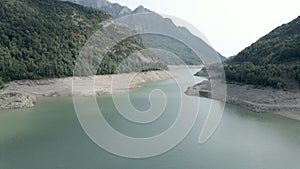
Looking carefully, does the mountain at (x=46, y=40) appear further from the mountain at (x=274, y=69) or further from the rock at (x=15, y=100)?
the mountain at (x=274, y=69)

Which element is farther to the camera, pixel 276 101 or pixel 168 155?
pixel 276 101

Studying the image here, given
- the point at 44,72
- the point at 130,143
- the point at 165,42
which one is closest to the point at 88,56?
the point at 44,72

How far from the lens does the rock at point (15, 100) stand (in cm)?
3588

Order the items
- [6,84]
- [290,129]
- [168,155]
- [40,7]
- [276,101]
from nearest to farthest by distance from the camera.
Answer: [168,155], [290,129], [276,101], [6,84], [40,7]

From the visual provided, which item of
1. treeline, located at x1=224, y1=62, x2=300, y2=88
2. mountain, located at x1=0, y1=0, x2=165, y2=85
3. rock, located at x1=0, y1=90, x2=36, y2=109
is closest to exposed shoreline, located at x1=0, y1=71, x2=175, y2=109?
rock, located at x1=0, y1=90, x2=36, y2=109

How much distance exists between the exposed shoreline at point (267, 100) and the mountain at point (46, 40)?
25626mm

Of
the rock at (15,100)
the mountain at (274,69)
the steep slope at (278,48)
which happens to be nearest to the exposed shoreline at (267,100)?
the mountain at (274,69)

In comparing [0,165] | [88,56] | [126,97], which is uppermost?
[88,56]

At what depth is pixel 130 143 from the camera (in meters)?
22.4

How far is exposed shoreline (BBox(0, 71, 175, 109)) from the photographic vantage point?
121ft

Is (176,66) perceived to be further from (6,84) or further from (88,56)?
(6,84)

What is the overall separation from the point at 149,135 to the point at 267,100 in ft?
55.9

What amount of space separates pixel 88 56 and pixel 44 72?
39.6ft

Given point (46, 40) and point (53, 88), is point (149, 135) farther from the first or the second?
point (46, 40)
